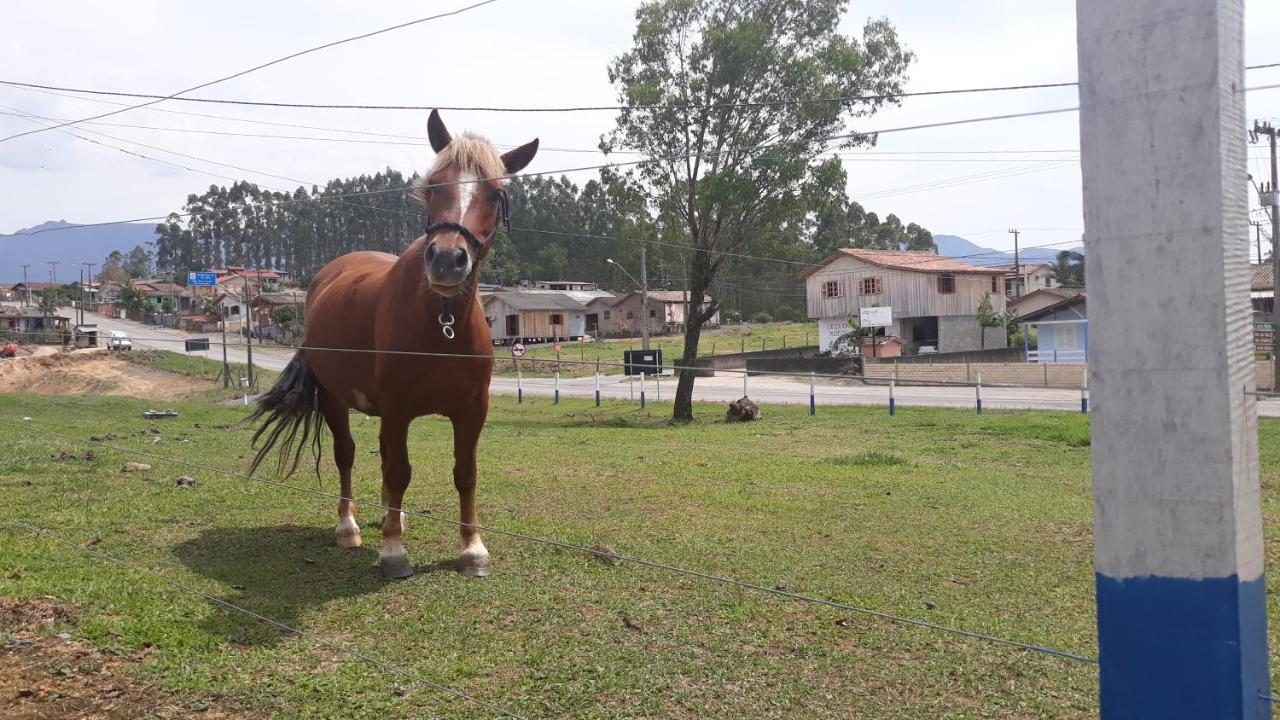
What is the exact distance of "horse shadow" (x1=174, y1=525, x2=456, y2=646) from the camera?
198 inches

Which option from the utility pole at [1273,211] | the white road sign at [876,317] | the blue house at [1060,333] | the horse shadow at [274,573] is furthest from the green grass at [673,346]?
the horse shadow at [274,573]

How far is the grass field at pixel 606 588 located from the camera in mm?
4078

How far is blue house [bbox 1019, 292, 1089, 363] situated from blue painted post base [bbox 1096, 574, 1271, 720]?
31.6m

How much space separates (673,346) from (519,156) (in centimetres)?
4928

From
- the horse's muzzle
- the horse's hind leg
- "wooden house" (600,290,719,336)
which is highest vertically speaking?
"wooden house" (600,290,719,336)

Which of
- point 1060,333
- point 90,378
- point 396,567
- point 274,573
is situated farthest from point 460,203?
point 90,378

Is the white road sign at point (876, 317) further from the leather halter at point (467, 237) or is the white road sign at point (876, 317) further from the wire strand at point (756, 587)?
the leather halter at point (467, 237)

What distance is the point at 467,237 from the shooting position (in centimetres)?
535

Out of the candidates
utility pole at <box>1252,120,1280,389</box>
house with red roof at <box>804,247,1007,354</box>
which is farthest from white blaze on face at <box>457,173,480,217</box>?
house with red roof at <box>804,247,1007,354</box>

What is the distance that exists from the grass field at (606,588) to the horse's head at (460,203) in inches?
78.1

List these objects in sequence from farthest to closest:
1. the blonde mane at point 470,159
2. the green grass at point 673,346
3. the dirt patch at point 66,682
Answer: the green grass at point 673,346, the blonde mane at point 470,159, the dirt patch at point 66,682

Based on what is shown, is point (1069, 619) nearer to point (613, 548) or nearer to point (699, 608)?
point (699, 608)

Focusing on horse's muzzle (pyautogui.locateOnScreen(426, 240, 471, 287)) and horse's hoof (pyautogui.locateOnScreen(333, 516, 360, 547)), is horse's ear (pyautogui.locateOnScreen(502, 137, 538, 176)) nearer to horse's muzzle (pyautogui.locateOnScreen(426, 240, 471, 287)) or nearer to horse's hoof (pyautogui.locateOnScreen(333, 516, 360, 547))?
horse's muzzle (pyautogui.locateOnScreen(426, 240, 471, 287))

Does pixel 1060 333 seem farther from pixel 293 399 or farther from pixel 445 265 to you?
pixel 445 265
